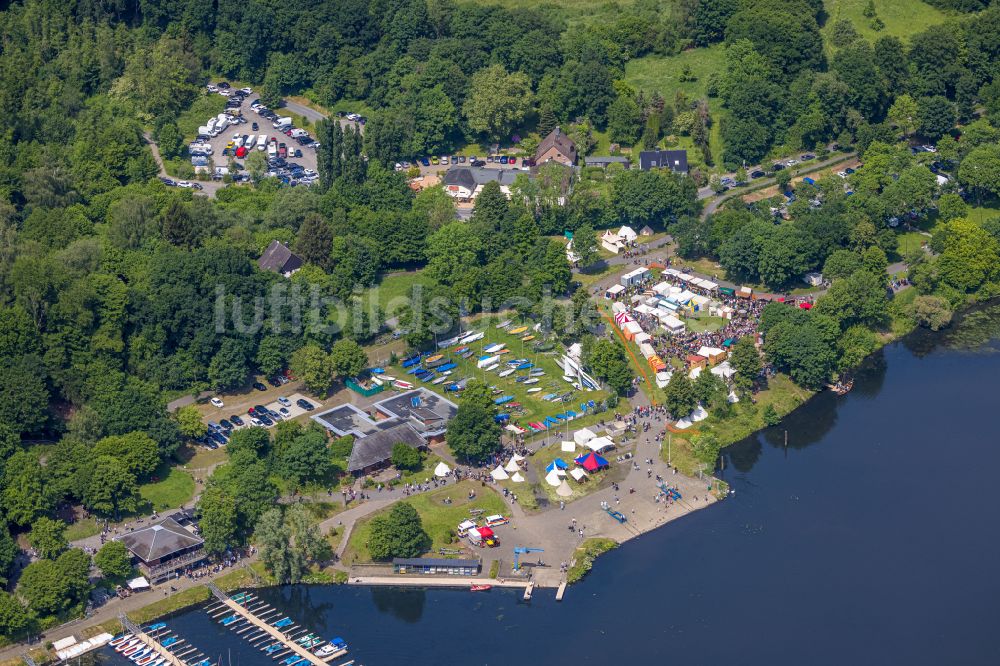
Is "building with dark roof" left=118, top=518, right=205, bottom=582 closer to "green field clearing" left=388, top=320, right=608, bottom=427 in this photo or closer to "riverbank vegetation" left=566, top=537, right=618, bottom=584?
"riverbank vegetation" left=566, top=537, right=618, bottom=584

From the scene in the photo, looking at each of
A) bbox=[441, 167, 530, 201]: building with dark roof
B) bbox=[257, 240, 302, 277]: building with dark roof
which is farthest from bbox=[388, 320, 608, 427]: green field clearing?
bbox=[441, 167, 530, 201]: building with dark roof

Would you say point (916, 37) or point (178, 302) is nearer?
point (178, 302)

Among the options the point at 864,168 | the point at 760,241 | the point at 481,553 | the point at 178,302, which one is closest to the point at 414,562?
the point at 481,553

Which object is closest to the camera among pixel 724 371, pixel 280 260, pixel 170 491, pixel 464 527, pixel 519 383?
pixel 464 527

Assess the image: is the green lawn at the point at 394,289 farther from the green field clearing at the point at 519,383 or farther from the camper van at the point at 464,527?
the camper van at the point at 464,527

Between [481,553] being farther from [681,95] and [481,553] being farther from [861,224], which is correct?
[681,95]

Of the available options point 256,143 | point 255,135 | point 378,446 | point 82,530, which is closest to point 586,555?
point 378,446

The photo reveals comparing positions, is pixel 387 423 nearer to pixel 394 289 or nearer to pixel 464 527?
pixel 464 527
